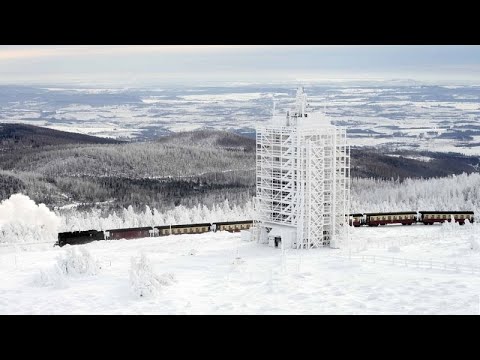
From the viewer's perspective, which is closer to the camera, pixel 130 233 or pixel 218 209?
pixel 130 233

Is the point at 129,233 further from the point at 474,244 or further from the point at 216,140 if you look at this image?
the point at 216,140

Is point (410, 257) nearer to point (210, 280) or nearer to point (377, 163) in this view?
point (210, 280)

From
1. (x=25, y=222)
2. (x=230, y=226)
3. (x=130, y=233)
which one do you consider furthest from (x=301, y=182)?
(x=25, y=222)

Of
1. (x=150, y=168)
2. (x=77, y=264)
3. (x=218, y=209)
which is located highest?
(x=77, y=264)

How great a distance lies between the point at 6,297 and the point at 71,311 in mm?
5835

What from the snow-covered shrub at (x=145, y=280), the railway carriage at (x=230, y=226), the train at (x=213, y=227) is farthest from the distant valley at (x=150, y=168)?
the snow-covered shrub at (x=145, y=280)

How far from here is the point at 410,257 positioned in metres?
55.2

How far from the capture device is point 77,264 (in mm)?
51219

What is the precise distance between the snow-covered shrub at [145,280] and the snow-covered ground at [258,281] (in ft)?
1.34

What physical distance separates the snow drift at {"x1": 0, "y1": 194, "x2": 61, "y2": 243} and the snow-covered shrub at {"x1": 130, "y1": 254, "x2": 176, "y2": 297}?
41.5 meters

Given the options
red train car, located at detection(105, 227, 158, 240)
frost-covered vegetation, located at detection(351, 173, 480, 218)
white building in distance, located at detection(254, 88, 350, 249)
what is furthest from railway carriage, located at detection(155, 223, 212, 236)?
frost-covered vegetation, located at detection(351, 173, 480, 218)

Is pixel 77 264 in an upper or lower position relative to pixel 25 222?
upper

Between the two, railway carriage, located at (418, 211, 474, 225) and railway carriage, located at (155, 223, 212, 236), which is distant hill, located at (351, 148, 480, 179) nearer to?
railway carriage, located at (418, 211, 474, 225)

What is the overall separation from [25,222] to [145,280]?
65.9 meters
